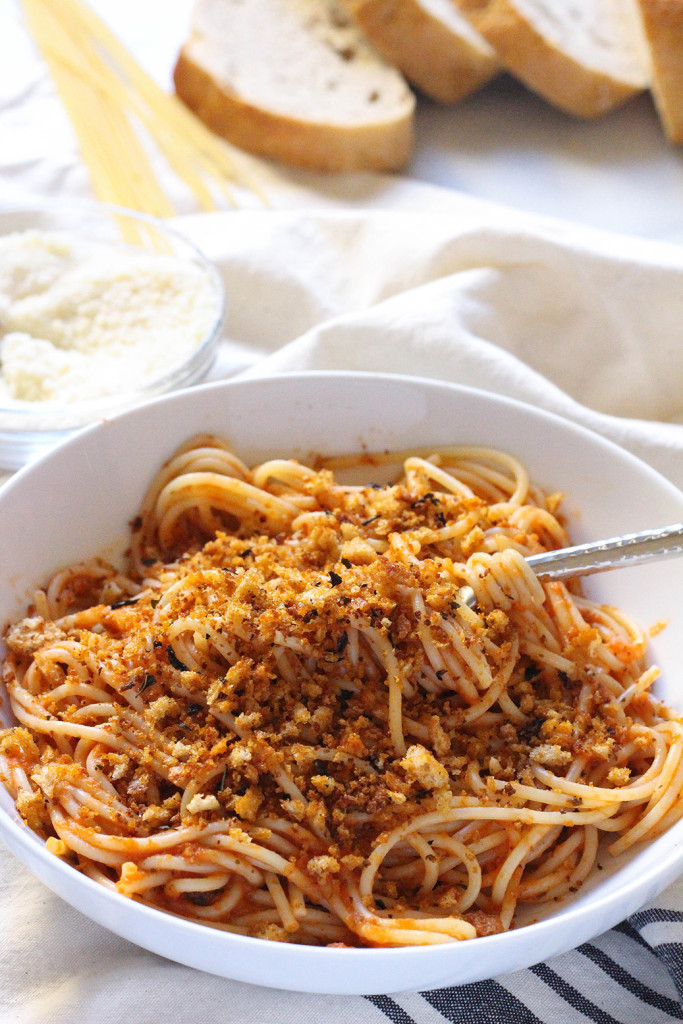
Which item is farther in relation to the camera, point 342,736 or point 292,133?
point 292,133

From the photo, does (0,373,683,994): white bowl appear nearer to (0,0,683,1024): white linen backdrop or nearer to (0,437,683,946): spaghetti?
(0,437,683,946): spaghetti

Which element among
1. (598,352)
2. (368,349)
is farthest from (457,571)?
(598,352)

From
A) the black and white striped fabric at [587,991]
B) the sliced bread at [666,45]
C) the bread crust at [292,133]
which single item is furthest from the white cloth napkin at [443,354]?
the sliced bread at [666,45]

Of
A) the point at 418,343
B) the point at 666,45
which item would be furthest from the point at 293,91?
the point at 418,343

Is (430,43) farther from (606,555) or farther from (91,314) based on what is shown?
(606,555)

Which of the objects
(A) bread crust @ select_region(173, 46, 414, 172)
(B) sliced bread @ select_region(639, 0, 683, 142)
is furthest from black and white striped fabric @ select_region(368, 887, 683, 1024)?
(B) sliced bread @ select_region(639, 0, 683, 142)

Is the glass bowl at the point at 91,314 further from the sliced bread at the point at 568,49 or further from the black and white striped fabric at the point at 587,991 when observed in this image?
the sliced bread at the point at 568,49
